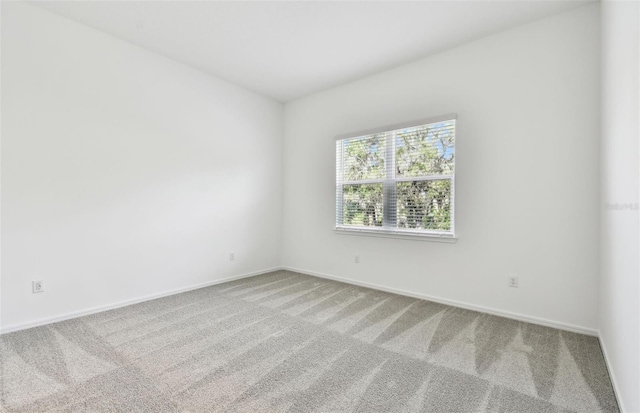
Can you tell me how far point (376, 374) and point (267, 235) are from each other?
3122mm

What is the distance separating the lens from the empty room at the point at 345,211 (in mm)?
1714

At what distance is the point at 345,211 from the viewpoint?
13.6 ft

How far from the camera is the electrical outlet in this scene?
8.30 feet

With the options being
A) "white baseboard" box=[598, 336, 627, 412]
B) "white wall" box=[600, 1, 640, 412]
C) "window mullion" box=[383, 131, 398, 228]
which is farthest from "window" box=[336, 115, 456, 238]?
"white baseboard" box=[598, 336, 627, 412]

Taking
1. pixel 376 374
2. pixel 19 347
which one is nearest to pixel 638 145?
pixel 376 374

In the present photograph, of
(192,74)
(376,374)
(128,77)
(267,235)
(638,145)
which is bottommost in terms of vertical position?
(376,374)

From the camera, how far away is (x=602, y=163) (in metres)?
2.27

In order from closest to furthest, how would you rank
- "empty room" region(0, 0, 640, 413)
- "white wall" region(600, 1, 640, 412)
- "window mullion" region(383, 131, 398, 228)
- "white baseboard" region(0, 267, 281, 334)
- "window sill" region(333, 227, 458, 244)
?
"white wall" region(600, 1, 640, 412), "empty room" region(0, 0, 640, 413), "white baseboard" region(0, 267, 281, 334), "window sill" region(333, 227, 458, 244), "window mullion" region(383, 131, 398, 228)

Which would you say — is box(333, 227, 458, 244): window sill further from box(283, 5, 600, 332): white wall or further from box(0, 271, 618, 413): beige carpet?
box(0, 271, 618, 413): beige carpet

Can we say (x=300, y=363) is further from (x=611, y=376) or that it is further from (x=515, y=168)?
(x=515, y=168)

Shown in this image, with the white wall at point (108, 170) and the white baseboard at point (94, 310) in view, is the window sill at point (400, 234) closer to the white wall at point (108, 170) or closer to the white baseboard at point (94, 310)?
the white wall at point (108, 170)

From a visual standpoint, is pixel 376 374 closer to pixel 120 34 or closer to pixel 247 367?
pixel 247 367

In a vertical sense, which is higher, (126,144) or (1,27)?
(1,27)

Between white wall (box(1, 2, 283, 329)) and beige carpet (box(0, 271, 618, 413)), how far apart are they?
52cm
